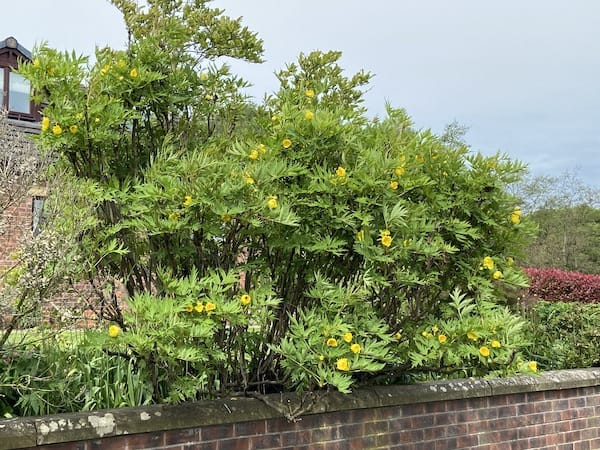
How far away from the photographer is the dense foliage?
11.5 ft

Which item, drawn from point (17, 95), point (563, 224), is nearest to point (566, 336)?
point (17, 95)

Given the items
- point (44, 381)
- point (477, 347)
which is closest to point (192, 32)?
point (44, 381)

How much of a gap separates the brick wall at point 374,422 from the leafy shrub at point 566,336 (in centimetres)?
38

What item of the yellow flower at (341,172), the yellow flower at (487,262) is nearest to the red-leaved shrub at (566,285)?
the yellow flower at (487,262)

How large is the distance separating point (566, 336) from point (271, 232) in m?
4.25

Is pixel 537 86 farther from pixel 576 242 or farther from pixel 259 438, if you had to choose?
pixel 576 242

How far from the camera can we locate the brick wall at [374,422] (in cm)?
339

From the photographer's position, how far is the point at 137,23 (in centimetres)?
458

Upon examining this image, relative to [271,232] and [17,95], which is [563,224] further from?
[271,232]

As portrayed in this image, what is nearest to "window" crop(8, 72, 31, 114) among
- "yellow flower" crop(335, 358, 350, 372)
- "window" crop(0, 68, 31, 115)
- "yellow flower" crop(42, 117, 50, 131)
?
"window" crop(0, 68, 31, 115)

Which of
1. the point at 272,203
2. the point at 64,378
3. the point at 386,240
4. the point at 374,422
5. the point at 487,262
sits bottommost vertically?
the point at 374,422

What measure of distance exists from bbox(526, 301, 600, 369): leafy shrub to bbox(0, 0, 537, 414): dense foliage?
2446 millimetres

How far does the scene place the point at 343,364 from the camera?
348cm

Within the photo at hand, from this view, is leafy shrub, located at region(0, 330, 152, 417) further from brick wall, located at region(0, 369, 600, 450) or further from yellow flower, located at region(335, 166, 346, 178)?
yellow flower, located at region(335, 166, 346, 178)
